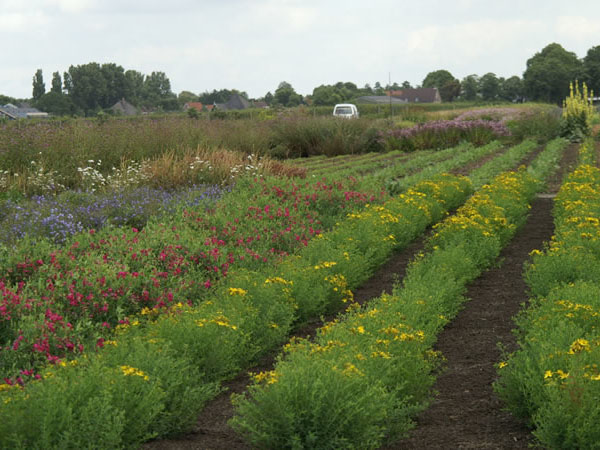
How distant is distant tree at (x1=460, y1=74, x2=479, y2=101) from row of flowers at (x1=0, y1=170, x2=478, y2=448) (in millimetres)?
112036

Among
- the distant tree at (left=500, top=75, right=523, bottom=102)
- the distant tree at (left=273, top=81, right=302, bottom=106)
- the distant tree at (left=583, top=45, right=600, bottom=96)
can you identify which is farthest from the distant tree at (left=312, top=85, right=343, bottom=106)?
the distant tree at (left=500, top=75, right=523, bottom=102)

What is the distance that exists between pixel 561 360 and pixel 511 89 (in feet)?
368

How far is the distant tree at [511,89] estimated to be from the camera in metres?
110

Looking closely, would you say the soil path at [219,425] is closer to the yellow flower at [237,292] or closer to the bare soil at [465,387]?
the bare soil at [465,387]

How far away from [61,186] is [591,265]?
28.2ft

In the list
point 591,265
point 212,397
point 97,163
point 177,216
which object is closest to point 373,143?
point 97,163

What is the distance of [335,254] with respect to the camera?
317 inches

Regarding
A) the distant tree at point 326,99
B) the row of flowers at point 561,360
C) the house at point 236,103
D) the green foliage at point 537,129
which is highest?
the house at point 236,103

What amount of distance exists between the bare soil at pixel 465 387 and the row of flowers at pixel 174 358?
0.16 meters

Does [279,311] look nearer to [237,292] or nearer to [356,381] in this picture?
[237,292]

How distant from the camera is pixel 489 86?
113438 millimetres

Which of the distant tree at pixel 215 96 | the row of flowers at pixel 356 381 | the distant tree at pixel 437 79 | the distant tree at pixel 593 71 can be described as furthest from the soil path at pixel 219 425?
the distant tree at pixel 437 79

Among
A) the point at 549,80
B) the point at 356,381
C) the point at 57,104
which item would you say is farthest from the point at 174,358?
the point at 549,80

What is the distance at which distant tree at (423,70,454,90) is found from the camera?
13412cm
